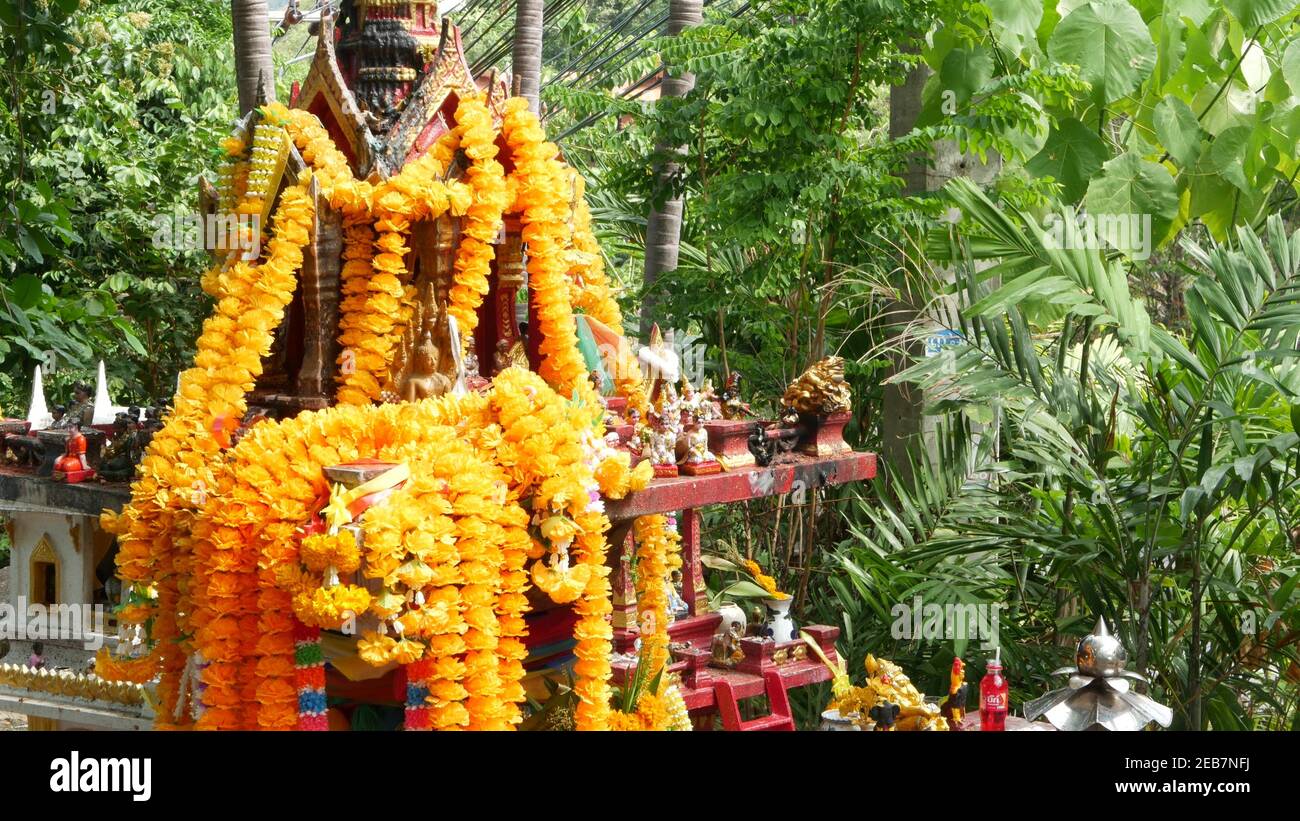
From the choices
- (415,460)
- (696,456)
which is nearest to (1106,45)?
(696,456)

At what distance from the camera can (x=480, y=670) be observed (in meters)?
6.66

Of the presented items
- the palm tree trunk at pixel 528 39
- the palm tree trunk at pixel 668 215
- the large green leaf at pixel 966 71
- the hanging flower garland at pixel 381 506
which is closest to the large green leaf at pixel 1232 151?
the large green leaf at pixel 966 71

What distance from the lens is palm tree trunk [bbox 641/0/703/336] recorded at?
11.0 m

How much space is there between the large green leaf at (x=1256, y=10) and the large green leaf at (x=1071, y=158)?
1.10 metres

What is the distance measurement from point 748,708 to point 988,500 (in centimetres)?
201

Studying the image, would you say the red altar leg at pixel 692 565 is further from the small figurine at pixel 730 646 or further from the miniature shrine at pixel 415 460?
the small figurine at pixel 730 646

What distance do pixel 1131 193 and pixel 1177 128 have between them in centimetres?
71

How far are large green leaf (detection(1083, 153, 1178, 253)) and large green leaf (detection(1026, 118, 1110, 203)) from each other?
144 mm

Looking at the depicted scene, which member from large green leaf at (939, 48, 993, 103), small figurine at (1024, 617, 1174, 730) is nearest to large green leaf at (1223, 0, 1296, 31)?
large green leaf at (939, 48, 993, 103)

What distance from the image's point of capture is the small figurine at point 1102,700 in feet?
20.0

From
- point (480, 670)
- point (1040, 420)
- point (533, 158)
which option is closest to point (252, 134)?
point (533, 158)

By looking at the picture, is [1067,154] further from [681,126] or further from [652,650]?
[652,650]

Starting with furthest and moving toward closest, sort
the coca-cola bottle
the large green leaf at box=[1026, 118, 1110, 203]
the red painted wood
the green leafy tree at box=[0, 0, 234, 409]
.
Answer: the large green leaf at box=[1026, 118, 1110, 203] → the green leafy tree at box=[0, 0, 234, 409] → the red painted wood → the coca-cola bottle

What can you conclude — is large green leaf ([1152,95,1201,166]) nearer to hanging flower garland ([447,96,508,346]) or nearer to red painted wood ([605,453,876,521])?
red painted wood ([605,453,876,521])
